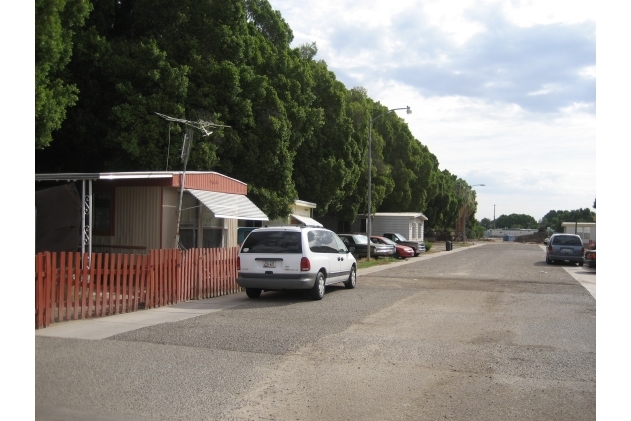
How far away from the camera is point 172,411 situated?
598 centimetres

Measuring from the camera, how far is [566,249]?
31.3 metres

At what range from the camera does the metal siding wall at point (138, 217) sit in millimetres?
17047

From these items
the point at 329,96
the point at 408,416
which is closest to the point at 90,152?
the point at 329,96

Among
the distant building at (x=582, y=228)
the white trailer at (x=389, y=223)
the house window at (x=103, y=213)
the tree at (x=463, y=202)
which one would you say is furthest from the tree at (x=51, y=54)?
the tree at (x=463, y=202)

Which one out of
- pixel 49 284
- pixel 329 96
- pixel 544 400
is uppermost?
pixel 329 96

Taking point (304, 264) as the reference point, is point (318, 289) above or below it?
below

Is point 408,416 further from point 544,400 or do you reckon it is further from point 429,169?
point 429,169

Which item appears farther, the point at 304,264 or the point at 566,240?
the point at 566,240

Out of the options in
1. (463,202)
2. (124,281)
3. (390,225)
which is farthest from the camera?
(463,202)

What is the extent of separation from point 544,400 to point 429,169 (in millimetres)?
53421

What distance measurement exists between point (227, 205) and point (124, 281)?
6.63m

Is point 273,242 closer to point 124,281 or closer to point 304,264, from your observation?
point 304,264

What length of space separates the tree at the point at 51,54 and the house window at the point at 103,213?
208 cm

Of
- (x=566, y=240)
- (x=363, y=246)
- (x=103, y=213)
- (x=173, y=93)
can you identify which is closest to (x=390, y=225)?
(x=363, y=246)
